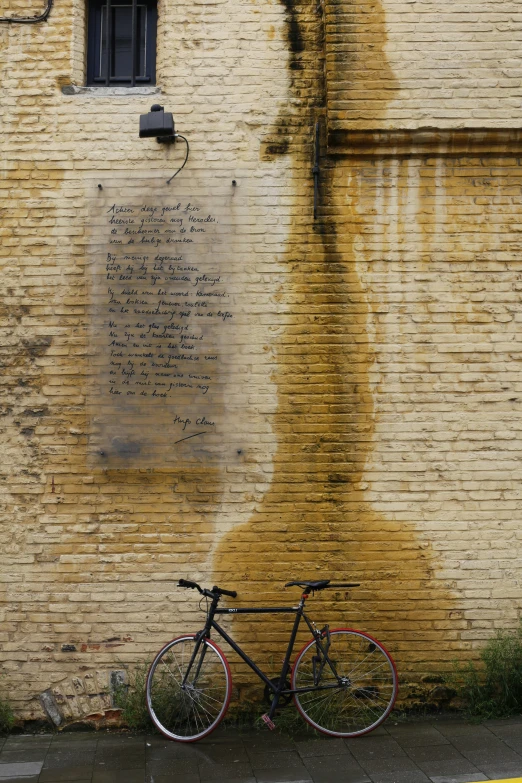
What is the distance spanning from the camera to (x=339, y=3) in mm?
5992

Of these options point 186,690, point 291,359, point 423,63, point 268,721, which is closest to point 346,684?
point 268,721

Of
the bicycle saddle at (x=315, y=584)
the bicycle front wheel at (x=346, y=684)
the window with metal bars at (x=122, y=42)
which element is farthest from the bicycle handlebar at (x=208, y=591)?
the window with metal bars at (x=122, y=42)

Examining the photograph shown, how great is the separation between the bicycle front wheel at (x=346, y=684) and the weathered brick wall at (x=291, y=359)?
0.23 metres

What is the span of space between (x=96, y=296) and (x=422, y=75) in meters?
3.10

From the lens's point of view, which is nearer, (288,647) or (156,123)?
(288,647)

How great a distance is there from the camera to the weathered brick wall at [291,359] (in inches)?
226

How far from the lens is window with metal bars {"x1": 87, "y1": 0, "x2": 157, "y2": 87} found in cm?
624

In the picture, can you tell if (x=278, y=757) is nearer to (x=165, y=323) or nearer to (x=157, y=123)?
(x=165, y=323)

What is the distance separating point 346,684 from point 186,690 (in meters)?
1.14

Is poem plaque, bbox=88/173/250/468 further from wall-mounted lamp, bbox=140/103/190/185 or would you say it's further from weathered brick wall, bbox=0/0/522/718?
wall-mounted lamp, bbox=140/103/190/185

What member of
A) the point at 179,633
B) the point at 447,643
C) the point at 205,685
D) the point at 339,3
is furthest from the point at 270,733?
the point at 339,3

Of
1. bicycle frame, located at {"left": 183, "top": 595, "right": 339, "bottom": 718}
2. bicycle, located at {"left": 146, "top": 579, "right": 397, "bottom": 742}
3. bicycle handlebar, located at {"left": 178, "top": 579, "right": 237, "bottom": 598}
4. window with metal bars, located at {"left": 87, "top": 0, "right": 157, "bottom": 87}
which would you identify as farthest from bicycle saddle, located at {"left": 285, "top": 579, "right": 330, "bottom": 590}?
window with metal bars, located at {"left": 87, "top": 0, "right": 157, "bottom": 87}

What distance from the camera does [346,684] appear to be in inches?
211

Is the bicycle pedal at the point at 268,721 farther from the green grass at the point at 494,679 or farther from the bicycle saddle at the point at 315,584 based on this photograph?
the green grass at the point at 494,679
